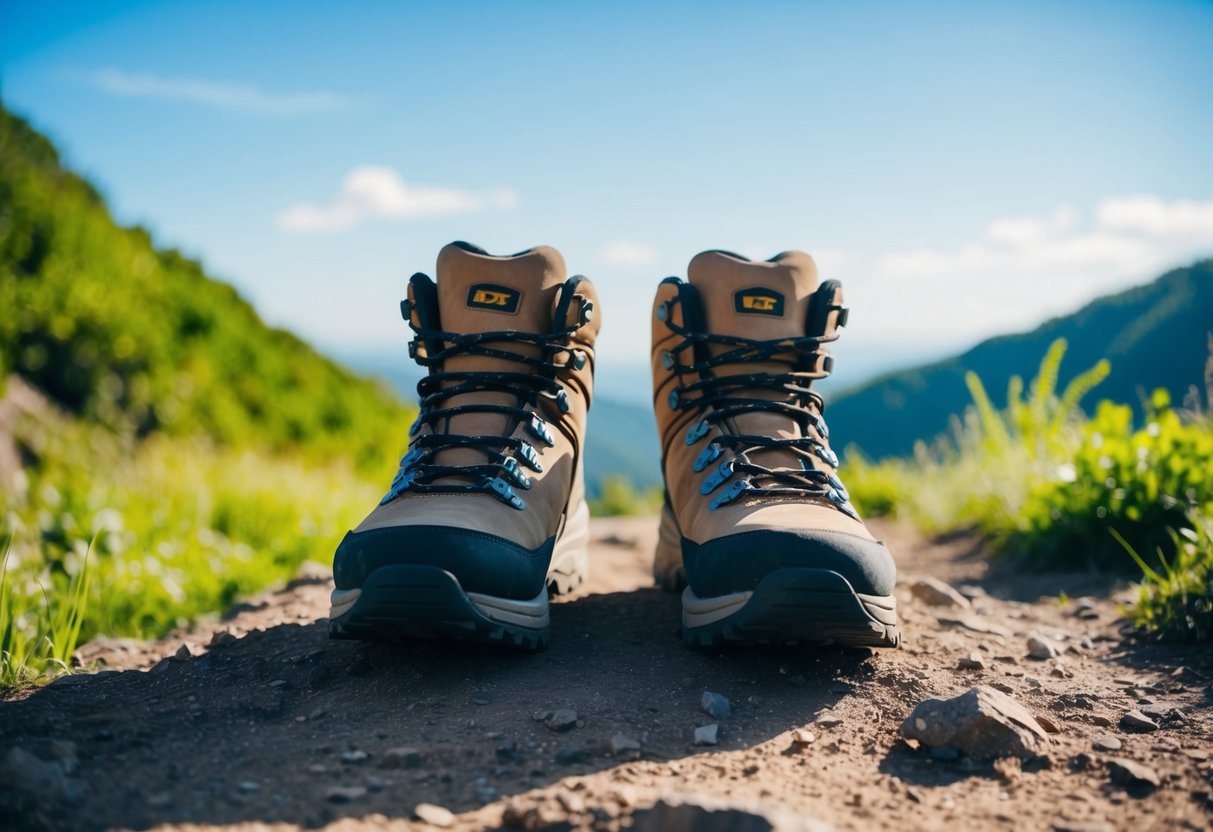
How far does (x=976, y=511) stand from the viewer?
5320 millimetres

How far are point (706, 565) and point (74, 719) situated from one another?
1.44 meters

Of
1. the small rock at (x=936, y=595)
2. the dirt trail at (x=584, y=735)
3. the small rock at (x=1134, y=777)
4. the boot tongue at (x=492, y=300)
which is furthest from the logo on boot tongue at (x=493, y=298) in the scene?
the small rock at (x=1134, y=777)

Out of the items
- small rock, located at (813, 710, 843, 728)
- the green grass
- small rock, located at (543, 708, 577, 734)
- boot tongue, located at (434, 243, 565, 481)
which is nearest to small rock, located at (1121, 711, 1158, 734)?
small rock, located at (813, 710, 843, 728)

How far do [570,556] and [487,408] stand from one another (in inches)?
22.7

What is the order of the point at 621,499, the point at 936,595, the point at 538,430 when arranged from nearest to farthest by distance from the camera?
1. the point at 538,430
2. the point at 936,595
3. the point at 621,499

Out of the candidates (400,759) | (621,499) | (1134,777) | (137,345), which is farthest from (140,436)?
(1134,777)

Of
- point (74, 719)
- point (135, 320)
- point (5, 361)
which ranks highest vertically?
point (135, 320)

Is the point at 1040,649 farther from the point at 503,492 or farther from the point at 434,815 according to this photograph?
the point at 434,815

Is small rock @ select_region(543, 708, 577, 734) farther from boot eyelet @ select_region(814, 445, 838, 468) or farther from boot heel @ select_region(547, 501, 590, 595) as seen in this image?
boot eyelet @ select_region(814, 445, 838, 468)

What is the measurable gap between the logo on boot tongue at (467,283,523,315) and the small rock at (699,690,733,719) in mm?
1248

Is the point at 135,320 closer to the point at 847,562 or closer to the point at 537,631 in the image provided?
the point at 537,631

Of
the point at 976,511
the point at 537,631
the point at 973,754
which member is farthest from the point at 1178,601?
the point at 976,511

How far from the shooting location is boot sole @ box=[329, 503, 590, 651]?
2.01 meters

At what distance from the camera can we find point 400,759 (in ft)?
5.87
